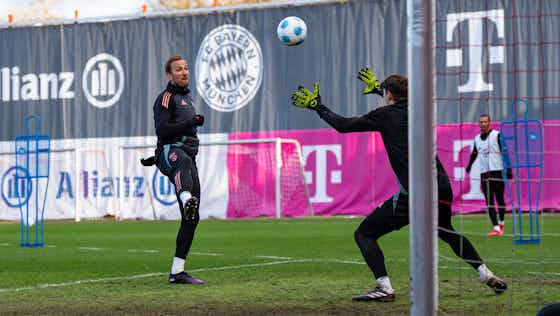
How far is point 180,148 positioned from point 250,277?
1415 millimetres

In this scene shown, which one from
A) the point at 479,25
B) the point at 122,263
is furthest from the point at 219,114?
the point at 122,263

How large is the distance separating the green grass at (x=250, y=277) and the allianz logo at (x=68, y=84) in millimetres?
12952

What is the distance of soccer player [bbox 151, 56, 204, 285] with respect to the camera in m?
9.61

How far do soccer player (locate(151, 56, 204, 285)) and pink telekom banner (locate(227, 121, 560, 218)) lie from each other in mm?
15578

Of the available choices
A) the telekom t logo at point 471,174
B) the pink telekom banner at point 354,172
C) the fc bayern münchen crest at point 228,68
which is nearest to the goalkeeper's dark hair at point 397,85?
the telekom t logo at point 471,174

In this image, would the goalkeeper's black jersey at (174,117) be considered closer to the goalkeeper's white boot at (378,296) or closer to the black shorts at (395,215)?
the black shorts at (395,215)

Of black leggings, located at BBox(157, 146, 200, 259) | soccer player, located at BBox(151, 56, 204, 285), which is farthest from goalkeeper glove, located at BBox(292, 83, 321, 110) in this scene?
black leggings, located at BBox(157, 146, 200, 259)

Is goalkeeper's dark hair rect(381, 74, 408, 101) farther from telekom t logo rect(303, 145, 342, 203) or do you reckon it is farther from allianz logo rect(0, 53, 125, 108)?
allianz logo rect(0, 53, 125, 108)

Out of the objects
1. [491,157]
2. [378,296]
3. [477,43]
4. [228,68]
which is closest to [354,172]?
[477,43]

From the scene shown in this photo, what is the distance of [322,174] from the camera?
2689 cm

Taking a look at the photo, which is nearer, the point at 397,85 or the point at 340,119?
the point at 397,85

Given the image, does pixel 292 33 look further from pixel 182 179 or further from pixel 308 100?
pixel 308 100

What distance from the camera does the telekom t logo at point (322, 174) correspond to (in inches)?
1053

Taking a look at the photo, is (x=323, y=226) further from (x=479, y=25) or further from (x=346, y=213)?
(x=479, y=25)
